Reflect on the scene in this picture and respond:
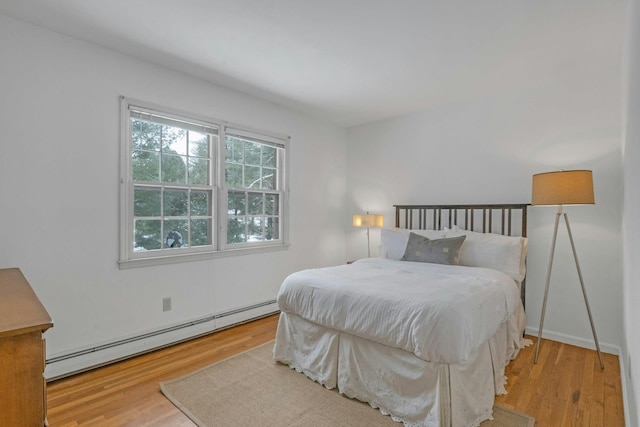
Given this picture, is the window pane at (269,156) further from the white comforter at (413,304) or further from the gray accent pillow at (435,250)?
the gray accent pillow at (435,250)

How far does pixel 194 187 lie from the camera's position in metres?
3.23

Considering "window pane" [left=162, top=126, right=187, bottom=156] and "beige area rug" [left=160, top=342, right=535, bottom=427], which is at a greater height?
"window pane" [left=162, top=126, right=187, bottom=156]

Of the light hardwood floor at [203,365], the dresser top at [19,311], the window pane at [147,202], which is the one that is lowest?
the light hardwood floor at [203,365]

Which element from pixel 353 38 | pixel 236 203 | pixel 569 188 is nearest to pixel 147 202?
pixel 236 203

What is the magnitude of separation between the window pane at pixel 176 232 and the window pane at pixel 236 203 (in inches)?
19.8

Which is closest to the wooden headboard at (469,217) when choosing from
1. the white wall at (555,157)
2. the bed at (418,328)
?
the white wall at (555,157)

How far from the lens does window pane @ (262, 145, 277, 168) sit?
3.96m

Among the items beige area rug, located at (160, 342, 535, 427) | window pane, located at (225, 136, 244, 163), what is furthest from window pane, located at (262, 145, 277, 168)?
beige area rug, located at (160, 342, 535, 427)

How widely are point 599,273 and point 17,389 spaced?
4.00 m

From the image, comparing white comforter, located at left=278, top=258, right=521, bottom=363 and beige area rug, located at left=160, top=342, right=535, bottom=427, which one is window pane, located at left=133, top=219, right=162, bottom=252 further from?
white comforter, located at left=278, top=258, right=521, bottom=363

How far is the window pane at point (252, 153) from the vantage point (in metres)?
3.75

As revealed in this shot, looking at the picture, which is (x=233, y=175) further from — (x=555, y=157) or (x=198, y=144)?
(x=555, y=157)

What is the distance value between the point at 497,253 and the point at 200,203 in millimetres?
2915

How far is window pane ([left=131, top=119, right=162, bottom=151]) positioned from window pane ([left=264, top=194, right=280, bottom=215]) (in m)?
1.37
